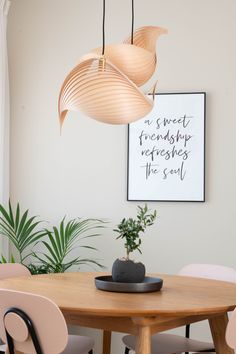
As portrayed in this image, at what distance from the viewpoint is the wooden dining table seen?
2.45 m

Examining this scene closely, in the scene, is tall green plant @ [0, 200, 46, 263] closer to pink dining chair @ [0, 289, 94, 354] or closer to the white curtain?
the white curtain

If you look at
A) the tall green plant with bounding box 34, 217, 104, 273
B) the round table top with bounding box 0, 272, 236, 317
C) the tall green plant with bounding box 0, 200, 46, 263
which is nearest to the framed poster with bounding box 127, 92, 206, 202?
the tall green plant with bounding box 34, 217, 104, 273

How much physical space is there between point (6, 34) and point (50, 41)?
1.11 feet

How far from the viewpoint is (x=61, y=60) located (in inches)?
185

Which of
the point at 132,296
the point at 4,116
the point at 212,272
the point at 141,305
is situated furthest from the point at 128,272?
the point at 4,116

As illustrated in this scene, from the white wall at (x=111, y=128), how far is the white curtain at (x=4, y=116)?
0.38 feet

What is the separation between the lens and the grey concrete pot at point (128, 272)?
116 inches

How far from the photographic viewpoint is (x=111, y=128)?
457 cm

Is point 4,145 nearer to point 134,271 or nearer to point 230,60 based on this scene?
point 230,60

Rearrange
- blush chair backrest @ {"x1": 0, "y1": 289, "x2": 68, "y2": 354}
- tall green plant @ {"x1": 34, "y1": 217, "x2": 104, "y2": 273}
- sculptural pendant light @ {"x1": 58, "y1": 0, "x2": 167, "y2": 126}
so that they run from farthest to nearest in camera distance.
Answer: tall green plant @ {"x1": 34, "y1": 217, "x2": 104, "y2": 273} → sculptural pendant light @ {"x1": 58, "y1": 0, "x2": 167, "y2": 126} → blush chair backrest @ {"x1": 0, "y1": 289, "x2": 68, "y2": 354}

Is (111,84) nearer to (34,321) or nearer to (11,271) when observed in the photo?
(34,321)

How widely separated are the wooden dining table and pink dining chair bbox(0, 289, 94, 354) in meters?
0.09

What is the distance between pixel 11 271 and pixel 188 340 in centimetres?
104

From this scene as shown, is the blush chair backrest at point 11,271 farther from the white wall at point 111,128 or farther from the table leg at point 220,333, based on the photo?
the table leg at point 220,333
